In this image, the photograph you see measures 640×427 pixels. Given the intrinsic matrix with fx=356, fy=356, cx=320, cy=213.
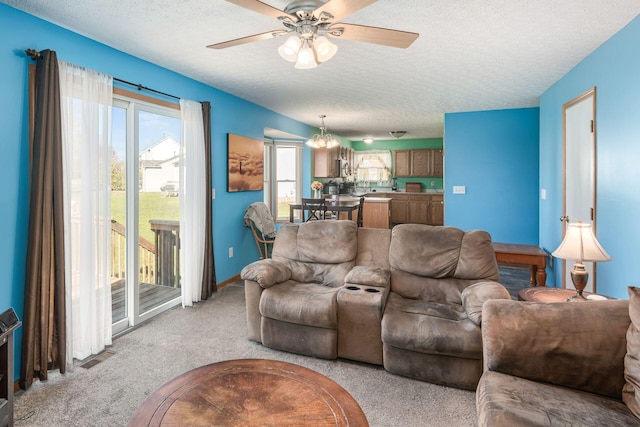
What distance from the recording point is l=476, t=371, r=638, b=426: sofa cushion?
1.35m

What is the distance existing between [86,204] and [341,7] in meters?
2.31

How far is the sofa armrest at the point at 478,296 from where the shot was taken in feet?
7.68

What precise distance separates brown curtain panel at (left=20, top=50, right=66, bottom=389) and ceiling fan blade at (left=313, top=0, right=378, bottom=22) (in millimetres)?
1929

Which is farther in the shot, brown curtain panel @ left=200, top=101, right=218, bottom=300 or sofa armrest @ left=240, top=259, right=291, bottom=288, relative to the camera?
brown curtain panel @ left=200, top=101, right=218, bottom=300

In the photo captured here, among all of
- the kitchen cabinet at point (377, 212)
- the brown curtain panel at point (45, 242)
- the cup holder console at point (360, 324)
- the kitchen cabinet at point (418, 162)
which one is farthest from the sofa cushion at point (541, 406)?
the kitchen cabinet at point (418, 162)

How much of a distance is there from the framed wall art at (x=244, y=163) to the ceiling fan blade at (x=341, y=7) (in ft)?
10.1

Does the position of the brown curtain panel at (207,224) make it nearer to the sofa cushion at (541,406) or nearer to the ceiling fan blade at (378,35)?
the ceiling fan blade at (378,35)

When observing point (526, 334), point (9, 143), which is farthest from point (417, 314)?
point (9, 143)

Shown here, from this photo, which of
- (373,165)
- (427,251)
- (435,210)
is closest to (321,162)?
(373,165)

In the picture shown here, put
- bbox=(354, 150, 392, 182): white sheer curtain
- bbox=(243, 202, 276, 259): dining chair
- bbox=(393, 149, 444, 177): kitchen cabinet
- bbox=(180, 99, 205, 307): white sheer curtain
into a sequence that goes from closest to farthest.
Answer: bbox=(180, 99, 205, 307): white sheer curtain < bbox=(243, 202, 276, 259): dining chair < bbox=(393, 149, 444, 177): kitchen cabinet < bbox=(354, 150, 392, 182): white sheer curtain

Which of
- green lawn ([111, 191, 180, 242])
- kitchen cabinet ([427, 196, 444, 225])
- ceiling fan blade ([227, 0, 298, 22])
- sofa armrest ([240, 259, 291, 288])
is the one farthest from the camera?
kitchen cabinet ([427, 196, 444, 225])

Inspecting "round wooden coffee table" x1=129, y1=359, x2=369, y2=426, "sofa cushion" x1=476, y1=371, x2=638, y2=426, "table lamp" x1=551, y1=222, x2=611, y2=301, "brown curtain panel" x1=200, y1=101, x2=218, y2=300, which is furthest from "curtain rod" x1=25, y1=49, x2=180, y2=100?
"table lamp" x1=551, y1=222, x2=611, y2=301

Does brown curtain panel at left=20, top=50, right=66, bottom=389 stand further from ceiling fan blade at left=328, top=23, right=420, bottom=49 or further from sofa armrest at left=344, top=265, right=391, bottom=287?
sofa armrest at left=344, top=265, right=391, bottom=287

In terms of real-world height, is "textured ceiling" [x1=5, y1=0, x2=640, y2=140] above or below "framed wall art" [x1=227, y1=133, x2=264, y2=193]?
above
